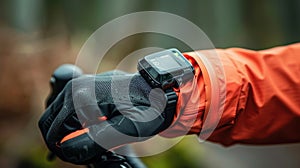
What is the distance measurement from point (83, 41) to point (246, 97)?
6.19ft

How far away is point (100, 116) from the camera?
3.61 ft

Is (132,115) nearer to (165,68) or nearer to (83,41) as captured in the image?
(165,68)

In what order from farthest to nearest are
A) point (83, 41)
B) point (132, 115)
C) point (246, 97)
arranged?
point (83, 41), point (246, 97), point (132, 115)

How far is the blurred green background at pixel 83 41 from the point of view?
2.89 meters

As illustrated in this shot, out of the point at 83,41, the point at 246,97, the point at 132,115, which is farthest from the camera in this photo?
the point at 83,41

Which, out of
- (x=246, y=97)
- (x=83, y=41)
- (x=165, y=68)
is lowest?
(x=83, y=41)

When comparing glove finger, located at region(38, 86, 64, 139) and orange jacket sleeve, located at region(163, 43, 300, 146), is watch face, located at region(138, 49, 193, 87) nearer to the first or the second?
orange jacket sleeve, located at region(163, 43, 300, 146)

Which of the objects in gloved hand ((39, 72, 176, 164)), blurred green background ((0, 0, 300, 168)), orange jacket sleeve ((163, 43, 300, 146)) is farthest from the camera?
blurred green background ((0, 0, 300, 168))

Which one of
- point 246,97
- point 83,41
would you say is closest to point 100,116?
point 246,97

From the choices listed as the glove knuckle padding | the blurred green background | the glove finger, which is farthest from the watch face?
the blurred green background

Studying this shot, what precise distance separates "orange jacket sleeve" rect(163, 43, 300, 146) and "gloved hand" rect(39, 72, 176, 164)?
0.27ft

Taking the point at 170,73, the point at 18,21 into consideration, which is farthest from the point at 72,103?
the point at 18,21

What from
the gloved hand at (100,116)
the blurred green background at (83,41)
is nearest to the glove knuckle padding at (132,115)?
the gloved hand at (100,116)

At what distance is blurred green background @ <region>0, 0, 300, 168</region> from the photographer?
289cm
